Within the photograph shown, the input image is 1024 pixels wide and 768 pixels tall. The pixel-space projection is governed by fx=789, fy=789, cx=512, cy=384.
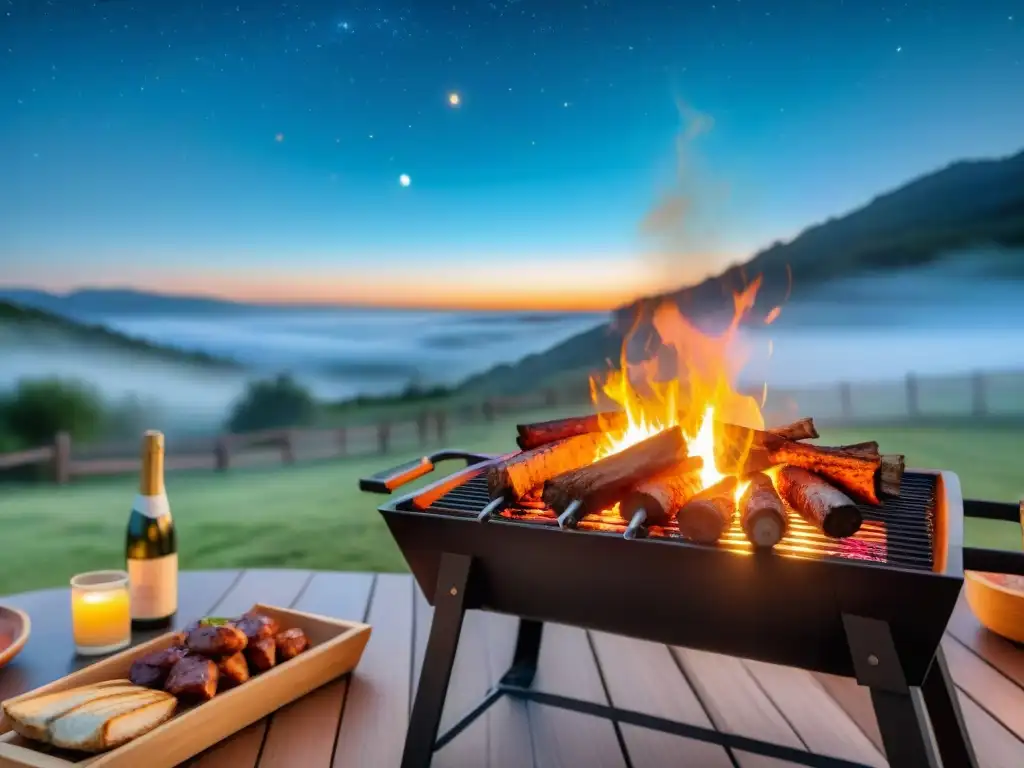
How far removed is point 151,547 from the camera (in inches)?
71.8

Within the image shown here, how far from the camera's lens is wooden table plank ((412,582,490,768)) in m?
1.48

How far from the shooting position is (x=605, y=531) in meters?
1.15

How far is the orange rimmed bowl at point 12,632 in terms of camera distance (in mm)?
1639

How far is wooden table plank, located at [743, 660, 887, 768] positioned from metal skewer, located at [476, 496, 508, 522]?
0.76 metres

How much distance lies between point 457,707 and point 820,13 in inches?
166

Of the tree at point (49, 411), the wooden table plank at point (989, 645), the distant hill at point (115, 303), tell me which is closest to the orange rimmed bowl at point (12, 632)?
the wooden table plank at point (989, 645)

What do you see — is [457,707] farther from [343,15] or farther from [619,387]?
[343,15]

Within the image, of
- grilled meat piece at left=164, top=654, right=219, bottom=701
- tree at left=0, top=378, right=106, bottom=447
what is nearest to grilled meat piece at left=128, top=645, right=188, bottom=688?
grilled meat piece at left=164, top=654, right=219, bottom=701

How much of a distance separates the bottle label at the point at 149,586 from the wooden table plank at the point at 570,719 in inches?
35.7

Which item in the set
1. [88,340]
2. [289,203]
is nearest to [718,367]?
[289,203]

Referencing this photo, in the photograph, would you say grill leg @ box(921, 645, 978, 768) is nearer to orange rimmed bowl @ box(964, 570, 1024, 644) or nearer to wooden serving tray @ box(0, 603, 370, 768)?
orange rimmed bowl @ box(964, 570, 1024, 644)

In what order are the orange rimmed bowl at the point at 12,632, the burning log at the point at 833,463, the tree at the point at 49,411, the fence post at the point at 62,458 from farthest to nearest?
the fence post at the point at 62,458 < the tree at the point at 49,411 < the orange rimmed bowl at the point at 12,632 < the burning log at the point at 833,463

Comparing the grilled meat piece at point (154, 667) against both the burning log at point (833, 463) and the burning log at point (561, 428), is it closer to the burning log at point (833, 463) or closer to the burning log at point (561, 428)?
the burning log at point (561, 428)

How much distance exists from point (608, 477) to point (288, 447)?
5.89 metres
